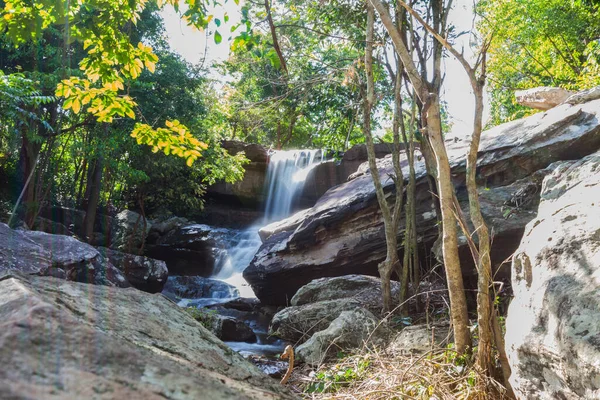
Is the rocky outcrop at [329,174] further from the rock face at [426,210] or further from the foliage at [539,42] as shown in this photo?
the rock face at [426,210]

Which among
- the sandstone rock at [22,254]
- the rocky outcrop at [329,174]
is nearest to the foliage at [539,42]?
the rocky outcrop at [329,174]

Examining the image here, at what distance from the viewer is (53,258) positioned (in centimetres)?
654

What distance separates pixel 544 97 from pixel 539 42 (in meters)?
9.84

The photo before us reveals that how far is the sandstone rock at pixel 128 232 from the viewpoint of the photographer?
12862mm

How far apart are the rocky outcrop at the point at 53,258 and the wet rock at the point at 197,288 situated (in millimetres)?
3495

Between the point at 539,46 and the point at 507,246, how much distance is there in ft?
47.0

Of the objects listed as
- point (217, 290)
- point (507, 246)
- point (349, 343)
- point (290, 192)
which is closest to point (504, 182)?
point (507, 246)

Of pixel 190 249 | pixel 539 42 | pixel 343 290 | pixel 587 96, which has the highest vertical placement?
pixel 539 42

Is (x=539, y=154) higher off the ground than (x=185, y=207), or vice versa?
(x=539, y=154)

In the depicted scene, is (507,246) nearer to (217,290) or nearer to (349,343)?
(349,343)

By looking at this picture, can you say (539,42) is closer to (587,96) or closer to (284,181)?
(284,181)

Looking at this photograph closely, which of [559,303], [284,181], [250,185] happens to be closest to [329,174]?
[284,181]

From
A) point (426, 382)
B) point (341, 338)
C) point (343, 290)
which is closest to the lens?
point (426, 382)

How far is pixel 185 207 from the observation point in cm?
1681
